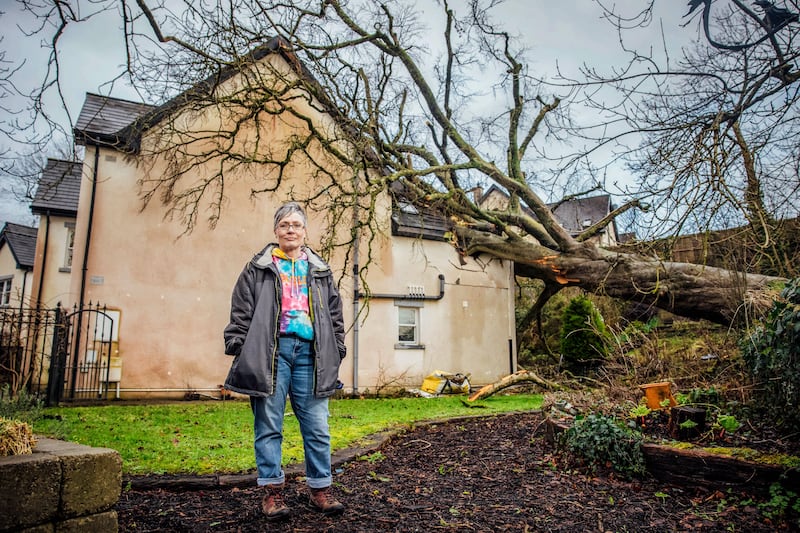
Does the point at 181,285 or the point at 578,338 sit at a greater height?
the point at 181,285

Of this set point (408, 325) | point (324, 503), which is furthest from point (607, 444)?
point (408, 325)

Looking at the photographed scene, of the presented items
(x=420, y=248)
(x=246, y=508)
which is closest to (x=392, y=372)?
(x=420, y=248)

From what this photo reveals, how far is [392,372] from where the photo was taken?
1346 centimetres

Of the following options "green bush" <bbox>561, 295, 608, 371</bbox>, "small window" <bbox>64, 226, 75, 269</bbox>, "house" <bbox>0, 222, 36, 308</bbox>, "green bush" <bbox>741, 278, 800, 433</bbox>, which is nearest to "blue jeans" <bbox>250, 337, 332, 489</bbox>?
"green bush" <bbox>741, 278, 800, 433</bbox>

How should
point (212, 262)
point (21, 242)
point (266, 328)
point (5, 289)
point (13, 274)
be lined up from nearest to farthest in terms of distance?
point (266, 328)
point (212, 262)
point (13, 274)
point (5, 289)
point (21, 242)

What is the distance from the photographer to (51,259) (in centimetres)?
1552

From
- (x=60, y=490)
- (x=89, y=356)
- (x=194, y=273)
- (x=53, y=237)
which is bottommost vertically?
(x=60, y=490)

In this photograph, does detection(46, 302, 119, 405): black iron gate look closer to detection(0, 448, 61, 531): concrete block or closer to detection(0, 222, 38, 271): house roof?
detection(0, 448, 61, 531): concrete block

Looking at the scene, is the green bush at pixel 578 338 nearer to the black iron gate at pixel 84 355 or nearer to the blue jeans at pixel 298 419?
the black iron gate at pixel 84 355

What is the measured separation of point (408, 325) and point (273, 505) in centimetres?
1086

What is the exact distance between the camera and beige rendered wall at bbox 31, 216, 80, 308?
15.2 meters

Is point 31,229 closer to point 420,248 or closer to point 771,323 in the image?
point 420,248

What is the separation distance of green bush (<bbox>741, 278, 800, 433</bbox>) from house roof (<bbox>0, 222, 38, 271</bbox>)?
2433 centimetres

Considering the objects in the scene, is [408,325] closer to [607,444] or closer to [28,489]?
[607,444]
